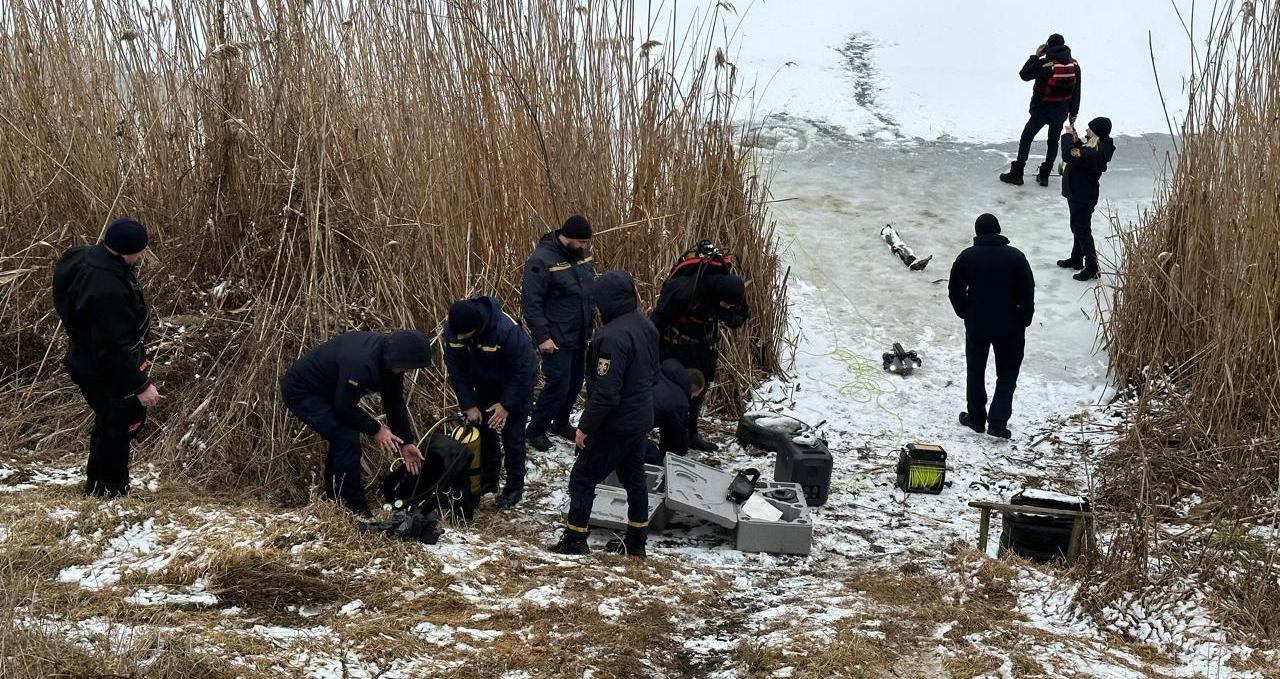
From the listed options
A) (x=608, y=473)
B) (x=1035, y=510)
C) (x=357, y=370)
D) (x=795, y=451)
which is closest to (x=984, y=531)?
(x=1035, y=510)

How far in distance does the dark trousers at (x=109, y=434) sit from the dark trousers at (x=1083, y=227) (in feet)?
24.4

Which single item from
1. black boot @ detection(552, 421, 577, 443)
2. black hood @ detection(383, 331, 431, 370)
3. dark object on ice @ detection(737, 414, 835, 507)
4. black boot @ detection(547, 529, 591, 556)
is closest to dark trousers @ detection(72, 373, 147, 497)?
black hood @ detection(383, 331, 431, 370)

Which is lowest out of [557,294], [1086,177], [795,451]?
[795,451]

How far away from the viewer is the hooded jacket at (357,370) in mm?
5516

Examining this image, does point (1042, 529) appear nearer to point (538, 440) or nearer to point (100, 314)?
point (538, 440)

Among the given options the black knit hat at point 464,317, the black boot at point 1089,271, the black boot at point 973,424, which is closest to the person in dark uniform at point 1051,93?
the black boot at point 1089,271

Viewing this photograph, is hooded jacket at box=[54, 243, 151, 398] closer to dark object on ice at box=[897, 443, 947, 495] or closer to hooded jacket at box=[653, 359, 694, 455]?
hooded jacket at box=[653, 359, 694, 455]

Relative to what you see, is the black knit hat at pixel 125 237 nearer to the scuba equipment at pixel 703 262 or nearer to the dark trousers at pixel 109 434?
the dark trousers at pixel 109 434

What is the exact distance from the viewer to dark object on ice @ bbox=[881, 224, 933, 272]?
10094mm

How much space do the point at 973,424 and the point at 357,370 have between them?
14.8 feet

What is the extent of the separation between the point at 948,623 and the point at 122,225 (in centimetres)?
413

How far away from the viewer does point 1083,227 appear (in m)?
9.56

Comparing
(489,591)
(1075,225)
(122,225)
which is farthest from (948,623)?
(1075,225)

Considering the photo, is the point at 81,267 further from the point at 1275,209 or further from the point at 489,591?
the point at 1275,209
